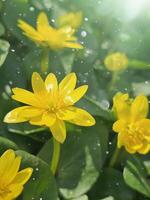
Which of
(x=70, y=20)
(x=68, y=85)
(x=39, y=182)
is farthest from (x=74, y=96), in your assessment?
(x=70, y=20)

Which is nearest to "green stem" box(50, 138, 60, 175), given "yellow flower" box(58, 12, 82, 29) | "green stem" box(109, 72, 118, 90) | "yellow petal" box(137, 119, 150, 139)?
"yellow petal" box(137, 119, 150, 139)

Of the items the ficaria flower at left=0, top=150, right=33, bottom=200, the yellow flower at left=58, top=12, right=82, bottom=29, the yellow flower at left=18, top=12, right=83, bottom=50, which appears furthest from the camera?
the yellow flower at left=58, top=12, right=82, bottom=29

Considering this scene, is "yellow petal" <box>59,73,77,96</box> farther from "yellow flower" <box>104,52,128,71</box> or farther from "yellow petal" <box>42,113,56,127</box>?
"yellow flower" <box>104,52,128,71</box>

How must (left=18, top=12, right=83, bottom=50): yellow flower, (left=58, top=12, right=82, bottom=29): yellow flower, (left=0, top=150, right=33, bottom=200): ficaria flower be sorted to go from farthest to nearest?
(left=58, top=12, right=82, bottom=29): yellow flower → (left=18, top=12, right=83, bottom=50): yellow flower → (left=0, top=150, right=33, bottom=200): ficaria flower

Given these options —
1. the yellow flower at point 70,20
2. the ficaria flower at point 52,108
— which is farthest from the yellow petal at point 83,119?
the yellow flower at point 70,20

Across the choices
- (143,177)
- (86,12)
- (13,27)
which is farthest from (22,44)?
(143,177)

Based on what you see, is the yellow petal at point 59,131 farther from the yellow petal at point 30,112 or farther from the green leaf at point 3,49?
the green leaf at point 3,49

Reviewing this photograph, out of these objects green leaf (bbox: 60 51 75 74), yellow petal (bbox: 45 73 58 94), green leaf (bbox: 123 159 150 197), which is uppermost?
yellow petal (bbox: 45 73 58 94)
